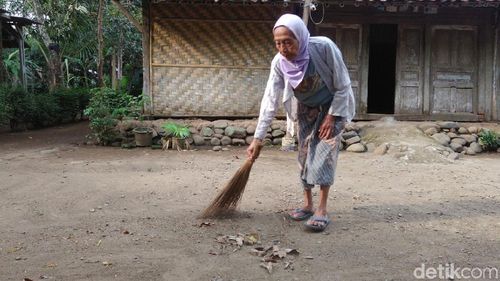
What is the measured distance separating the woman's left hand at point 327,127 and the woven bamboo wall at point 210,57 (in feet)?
17.9

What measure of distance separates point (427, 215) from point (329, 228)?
946 mm

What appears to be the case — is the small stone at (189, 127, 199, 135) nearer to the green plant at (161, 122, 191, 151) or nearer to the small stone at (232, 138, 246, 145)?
the green plant at (161, 122, 191, 151)

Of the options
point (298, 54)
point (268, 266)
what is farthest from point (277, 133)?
point (268, 266)

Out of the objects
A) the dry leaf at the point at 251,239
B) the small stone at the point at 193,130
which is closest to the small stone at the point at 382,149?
the small stone at the point at 193,130

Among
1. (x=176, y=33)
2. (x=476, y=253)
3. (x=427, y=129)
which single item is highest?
(x=176, y=33)

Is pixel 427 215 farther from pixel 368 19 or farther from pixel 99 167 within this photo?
pixel 368 19

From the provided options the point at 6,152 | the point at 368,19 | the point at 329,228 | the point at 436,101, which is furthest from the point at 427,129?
the point at 6,152

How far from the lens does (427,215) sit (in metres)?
3.80

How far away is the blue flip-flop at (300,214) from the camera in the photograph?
3578 millimetres

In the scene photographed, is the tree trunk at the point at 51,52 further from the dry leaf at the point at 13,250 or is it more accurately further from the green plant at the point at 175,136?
the dry leaf at the point at 13,250

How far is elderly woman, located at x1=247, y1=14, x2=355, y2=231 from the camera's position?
10.2ft

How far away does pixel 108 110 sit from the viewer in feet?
25.8
